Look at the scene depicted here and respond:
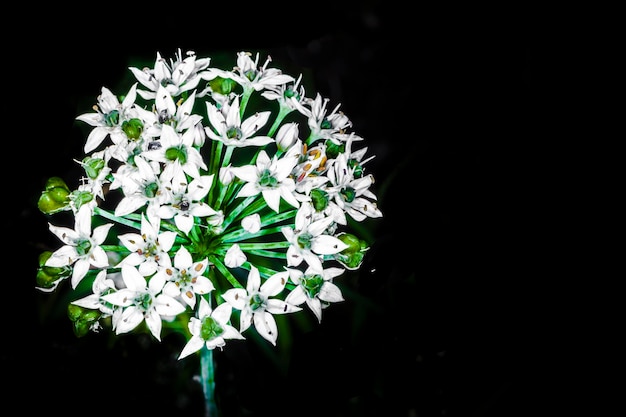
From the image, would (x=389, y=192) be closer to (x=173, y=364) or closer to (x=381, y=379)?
(x=381, y=379)

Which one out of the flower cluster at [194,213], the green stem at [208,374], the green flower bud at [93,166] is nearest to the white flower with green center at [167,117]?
the flower cluster at [194,213]

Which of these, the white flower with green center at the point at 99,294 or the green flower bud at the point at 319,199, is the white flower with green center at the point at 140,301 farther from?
the green flower bud at the point at 319,199

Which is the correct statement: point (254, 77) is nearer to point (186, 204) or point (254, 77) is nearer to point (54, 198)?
point (186, 204)

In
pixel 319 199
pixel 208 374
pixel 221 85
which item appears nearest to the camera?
pixel 319 199

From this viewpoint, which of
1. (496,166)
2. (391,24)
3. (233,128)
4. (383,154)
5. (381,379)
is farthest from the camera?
(391,24)

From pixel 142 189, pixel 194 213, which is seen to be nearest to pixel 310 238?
pixel 194 213

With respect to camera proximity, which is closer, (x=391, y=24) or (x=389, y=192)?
(x=389, y=192)

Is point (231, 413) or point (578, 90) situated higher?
point (578, 90)

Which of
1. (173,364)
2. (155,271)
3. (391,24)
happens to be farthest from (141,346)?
(391,24)
